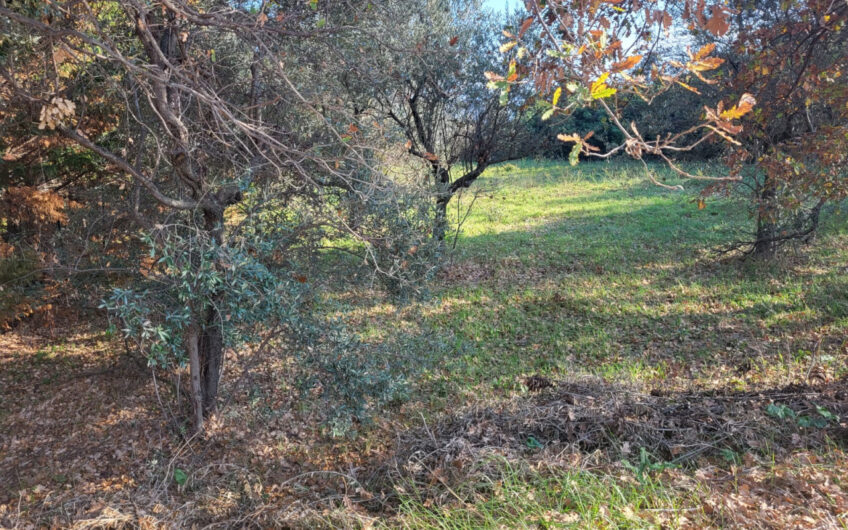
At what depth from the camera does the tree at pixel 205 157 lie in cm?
395

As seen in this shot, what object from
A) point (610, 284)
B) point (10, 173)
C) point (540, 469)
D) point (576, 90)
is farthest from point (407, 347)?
point (10, 173)

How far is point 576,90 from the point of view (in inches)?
85.4

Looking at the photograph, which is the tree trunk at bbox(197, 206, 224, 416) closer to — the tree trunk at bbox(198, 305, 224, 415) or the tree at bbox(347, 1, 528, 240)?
the tree trunk at bbox(198, 305, 224, 415)

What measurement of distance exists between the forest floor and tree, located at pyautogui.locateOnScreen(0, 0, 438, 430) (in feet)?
3.15

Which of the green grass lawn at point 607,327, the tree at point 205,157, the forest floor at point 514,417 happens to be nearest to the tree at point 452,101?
the green grass lawn at point 607,327

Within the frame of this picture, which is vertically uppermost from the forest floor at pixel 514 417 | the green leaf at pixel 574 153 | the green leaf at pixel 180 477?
the green leaf at pixel 574 153

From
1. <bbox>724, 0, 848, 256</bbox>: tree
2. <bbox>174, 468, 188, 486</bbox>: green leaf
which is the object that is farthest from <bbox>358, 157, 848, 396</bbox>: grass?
<bbox>174, 468, 188, 486</bbox>: green leaf

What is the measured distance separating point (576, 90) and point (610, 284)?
7970 mm

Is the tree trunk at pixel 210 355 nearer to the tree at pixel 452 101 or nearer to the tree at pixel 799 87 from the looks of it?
the tree at pixel 452 101

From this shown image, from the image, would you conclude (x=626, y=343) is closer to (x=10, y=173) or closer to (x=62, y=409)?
(x=62, y=409)

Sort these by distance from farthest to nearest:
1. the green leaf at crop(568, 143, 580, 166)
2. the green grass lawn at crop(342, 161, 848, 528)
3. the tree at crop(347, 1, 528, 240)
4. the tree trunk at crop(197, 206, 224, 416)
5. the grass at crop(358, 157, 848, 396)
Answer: the tree at crop(347, 1, 528, 240) → the grass at crop(358, 157, 848, 396) → the tree trunk at crop(197, 206, 224, 416) → the green grass lawn at crop(342, 161, 848, 528) → the green leaf at crop(568, 143, 580, 166)

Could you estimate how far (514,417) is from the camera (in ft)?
14.7

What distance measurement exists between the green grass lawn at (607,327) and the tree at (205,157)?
1409 mm

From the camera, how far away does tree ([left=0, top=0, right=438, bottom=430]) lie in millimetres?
3945
